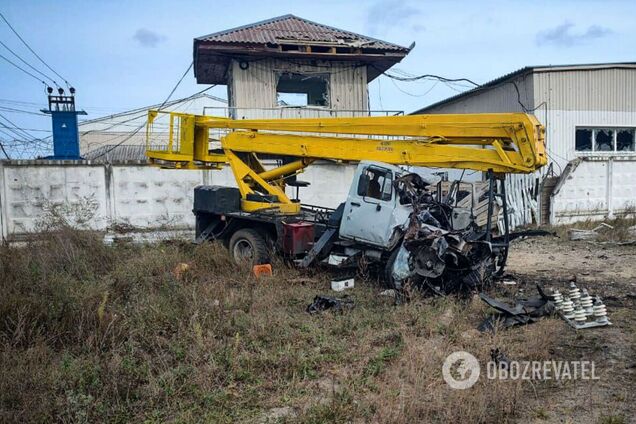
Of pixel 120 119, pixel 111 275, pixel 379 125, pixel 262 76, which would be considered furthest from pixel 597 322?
pixel 120 119

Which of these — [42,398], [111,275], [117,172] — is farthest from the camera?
[117,172]

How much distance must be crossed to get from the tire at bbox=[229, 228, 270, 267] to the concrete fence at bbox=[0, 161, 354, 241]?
4047 millimetres

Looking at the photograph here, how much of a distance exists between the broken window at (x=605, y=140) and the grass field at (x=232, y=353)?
44.5 ft

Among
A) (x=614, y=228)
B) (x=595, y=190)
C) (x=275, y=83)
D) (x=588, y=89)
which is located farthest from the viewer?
(x=588, y=89)

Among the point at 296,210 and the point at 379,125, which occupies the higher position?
the point at 379,125

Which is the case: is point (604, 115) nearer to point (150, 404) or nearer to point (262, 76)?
point (262, 76)

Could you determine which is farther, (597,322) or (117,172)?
(117,172)

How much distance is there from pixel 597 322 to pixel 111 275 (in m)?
6.76

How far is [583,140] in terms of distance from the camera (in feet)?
58.9

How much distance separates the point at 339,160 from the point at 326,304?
3091 mm

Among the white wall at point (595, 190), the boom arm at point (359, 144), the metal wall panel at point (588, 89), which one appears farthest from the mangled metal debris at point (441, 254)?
the metal wall panel at point (588, 89)

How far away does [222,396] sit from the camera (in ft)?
13.7

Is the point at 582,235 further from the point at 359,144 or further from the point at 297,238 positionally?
the point at 297,238

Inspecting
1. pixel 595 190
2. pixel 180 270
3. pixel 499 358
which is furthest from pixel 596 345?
pixel 595 190
